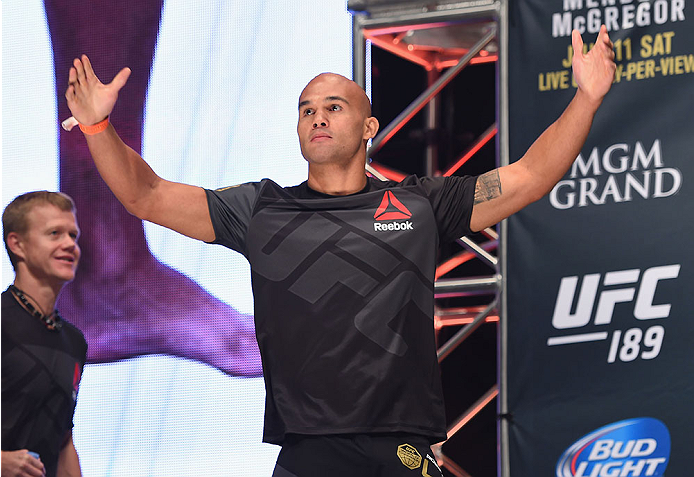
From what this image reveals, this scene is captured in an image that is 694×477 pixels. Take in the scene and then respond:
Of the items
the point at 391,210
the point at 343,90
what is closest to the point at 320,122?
the point at 343,90

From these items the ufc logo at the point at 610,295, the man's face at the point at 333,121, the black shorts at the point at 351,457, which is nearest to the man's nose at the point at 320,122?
the man's face at the point at 333,121

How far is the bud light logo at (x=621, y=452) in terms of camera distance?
10.8 ft

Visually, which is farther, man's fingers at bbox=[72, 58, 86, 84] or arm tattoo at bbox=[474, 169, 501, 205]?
arm tattoo at bbox=[474, 169, 501, 205]

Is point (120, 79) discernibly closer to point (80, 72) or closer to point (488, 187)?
point (80, 72)

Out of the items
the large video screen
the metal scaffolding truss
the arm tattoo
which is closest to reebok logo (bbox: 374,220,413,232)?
the arm tattoo

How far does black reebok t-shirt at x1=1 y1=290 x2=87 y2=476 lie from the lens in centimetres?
287

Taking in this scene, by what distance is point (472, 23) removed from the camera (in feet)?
12.6

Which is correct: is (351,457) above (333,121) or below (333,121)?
below

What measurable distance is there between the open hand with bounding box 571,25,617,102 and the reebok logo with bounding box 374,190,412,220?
564 mm

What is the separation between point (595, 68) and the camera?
2.51 metres

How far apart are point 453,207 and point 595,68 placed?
0.52 meters

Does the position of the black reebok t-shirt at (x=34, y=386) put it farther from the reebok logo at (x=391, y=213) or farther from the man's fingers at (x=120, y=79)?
the reebok logo at (x=391, y=213)

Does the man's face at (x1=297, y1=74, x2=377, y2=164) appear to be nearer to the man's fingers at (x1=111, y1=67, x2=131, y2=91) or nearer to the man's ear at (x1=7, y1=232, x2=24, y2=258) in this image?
the man's fingers at (x1=111, y1=67, x2=131, y2=91)

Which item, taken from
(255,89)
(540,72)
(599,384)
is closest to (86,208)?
(255,89)
